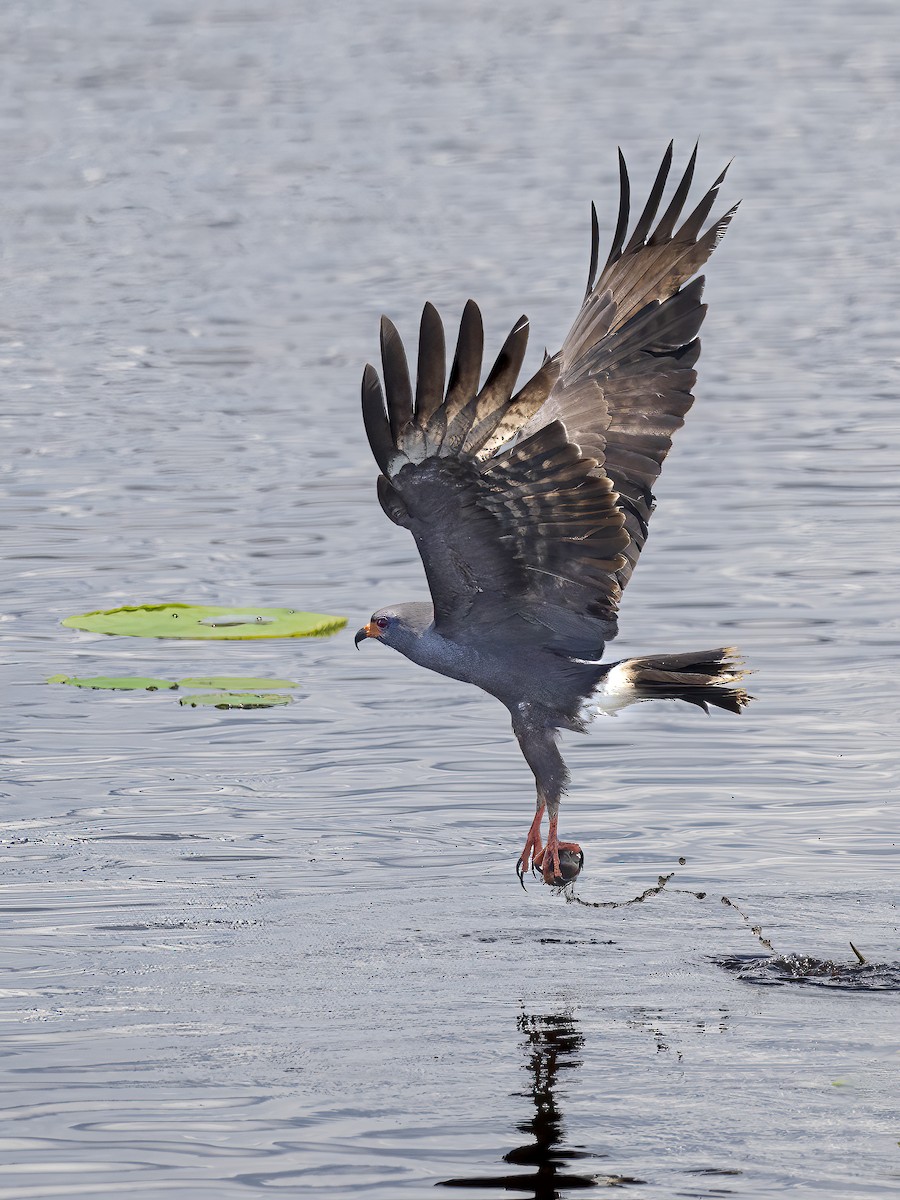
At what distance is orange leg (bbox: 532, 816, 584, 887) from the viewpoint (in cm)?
845

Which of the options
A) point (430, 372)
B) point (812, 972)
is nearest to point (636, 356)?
point (430, 372)

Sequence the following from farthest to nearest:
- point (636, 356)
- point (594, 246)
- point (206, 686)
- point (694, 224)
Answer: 1. point (206, 686)
2. point (694, 224)
3. point (636, 356)
4. point (594, 246)

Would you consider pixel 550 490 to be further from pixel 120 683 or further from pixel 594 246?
pixel 120 683

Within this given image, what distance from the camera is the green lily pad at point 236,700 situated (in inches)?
420

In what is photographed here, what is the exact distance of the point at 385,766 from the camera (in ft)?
32.7

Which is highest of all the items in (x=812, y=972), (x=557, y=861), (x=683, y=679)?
(x=683, y=679)

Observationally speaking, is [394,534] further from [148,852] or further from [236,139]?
[236,139]

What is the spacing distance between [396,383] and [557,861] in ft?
6.02

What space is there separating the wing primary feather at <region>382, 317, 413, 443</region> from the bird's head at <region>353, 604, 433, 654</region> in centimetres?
118

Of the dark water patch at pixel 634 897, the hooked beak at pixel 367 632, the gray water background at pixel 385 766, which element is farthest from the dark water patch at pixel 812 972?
the hooked beak at pixel 367 632

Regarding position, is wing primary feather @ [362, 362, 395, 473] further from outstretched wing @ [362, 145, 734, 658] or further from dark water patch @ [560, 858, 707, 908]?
dark water patch @ [560, 858, 707, 908]

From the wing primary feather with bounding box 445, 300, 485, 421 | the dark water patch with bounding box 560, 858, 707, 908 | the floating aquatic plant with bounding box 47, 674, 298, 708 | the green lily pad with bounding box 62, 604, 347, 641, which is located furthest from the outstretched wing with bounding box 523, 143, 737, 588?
the green lily pad with bounding box 62, 604, 347, 641

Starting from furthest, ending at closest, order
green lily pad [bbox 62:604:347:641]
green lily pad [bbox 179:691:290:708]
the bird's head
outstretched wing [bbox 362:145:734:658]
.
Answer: green lily pad [bbox 62:604:347:641]
green lily pad [bbox 179:691:290:708]
the bird's head
outstretched wing [bbox 362:145:734:658]

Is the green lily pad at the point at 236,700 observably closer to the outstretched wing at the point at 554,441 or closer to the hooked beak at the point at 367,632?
the hooked beak at the point at 367,632
